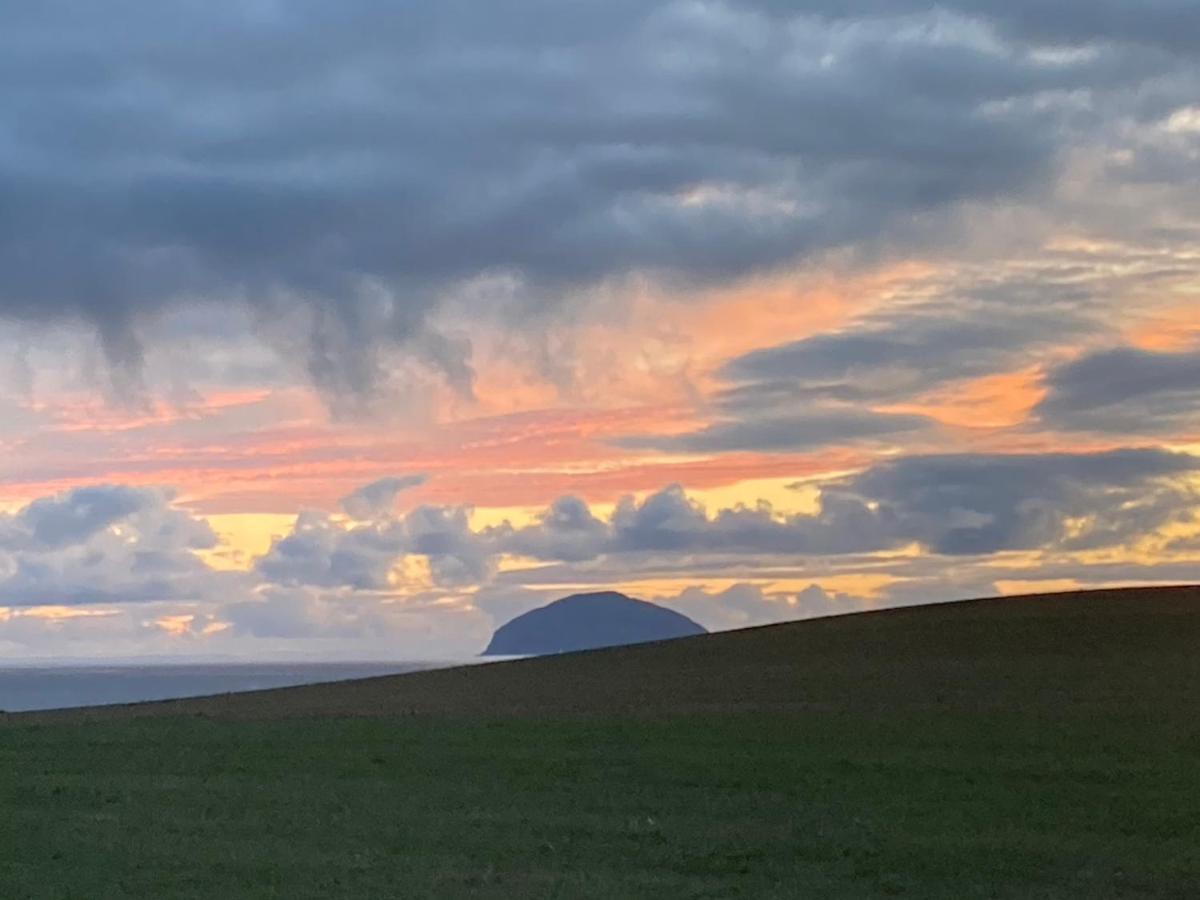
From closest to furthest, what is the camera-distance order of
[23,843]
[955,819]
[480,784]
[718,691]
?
[23,843], [955,819], [480,784], [718,691]

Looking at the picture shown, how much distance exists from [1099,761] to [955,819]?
7.70 meters

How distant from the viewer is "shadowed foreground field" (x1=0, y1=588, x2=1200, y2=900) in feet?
64.4

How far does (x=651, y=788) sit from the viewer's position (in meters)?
27.6

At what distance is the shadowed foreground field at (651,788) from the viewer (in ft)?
64.4

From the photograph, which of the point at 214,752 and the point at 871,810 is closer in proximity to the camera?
the point at 871,810

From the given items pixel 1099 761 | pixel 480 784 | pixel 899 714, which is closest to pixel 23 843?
pixel 480 784

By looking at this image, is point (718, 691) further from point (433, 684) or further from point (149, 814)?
point (149, 814)

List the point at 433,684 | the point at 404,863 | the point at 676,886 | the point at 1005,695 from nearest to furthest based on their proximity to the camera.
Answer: the point at 676,886, the point at 404,863, the point at 1005,695, the point at 433,684

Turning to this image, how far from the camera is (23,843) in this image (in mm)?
21891

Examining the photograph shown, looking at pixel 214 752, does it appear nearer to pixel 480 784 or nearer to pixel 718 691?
pixel 480 784

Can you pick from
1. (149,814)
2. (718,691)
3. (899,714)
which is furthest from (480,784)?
(718,691)

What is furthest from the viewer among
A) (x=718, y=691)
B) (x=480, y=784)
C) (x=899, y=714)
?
(x=718, y=691)

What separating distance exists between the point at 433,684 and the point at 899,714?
74.5 ft

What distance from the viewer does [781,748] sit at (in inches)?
1298
